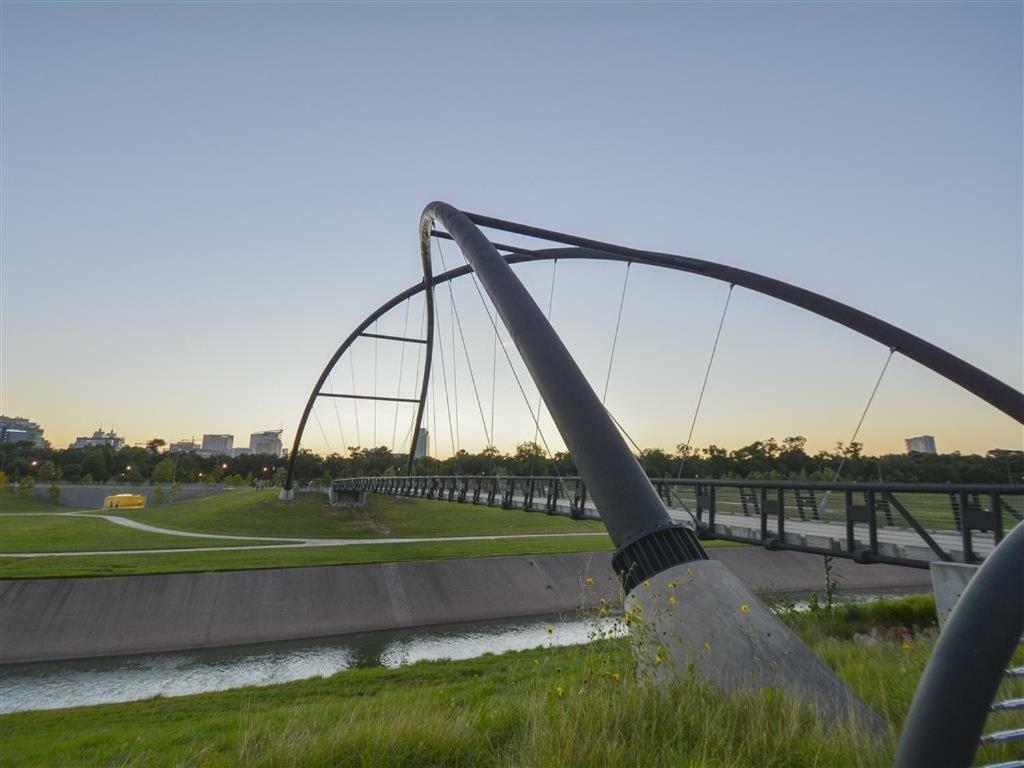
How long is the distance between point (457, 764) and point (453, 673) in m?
11.5

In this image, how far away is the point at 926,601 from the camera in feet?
52.9

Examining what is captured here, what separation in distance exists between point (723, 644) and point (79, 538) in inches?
1375

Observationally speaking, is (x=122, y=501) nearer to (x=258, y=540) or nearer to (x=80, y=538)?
(x=80, y=538)

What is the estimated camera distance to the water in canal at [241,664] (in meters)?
13.5

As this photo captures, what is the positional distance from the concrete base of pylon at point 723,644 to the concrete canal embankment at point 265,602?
9.99 m

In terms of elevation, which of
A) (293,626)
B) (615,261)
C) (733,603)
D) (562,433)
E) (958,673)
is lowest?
(293,626)

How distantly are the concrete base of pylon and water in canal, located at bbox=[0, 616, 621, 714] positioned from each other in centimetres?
731

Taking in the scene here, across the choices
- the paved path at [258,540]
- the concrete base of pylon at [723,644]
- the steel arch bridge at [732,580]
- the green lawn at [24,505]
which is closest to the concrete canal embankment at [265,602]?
the paved path at [258,540]

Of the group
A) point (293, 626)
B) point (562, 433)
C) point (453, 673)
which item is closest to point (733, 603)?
point (562, 433)

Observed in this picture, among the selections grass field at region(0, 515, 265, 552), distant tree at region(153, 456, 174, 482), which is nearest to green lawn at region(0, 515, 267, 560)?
grass field at region(0, 515, 265, 552)

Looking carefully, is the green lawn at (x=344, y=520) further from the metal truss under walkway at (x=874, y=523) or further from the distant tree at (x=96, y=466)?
the distant tree at (x=96, y=466)

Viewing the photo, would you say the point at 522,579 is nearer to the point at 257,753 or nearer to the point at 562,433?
the point at 562,433

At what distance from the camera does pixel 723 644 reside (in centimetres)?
453

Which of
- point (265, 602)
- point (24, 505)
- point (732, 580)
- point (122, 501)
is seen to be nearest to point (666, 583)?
point (732, 580)
